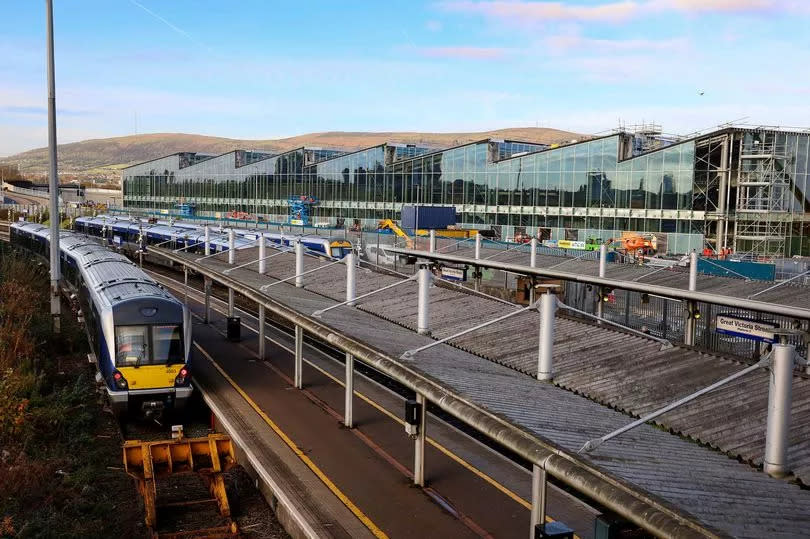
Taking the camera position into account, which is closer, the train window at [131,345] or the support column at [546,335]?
the support column at [546,335]

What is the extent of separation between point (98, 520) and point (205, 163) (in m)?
69.4

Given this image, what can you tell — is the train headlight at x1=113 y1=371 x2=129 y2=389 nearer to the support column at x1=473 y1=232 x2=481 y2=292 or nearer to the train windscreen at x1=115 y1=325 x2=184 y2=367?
the train windscreen at x1=115 y1=325 x2=184 y2=367

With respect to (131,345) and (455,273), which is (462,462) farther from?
(455,273)

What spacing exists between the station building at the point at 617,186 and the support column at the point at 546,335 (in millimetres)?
31970

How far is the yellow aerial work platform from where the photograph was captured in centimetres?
1252

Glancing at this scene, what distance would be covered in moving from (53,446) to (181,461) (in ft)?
10.7

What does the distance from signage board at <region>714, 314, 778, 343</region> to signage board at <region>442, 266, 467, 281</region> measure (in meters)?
10.2

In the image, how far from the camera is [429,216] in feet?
152

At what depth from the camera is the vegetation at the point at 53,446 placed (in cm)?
1158

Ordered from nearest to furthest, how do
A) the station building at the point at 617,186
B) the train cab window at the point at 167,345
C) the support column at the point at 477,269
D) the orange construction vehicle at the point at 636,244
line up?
the train cab window at the point at 167,345 → the support column at the point at 477,269 → the orange construction vehicle at the point at 636,244 → the station building at the point at 617,186

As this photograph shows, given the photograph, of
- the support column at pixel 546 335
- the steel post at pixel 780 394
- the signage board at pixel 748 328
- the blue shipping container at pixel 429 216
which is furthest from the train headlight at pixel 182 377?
the blue shipping container at pixel 429 216

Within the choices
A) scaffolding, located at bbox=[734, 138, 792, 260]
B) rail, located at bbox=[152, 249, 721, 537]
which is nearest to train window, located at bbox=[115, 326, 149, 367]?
rail, located at bbox=[152, 249, 721, 537]

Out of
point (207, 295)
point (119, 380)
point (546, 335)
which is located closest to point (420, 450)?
point (546, 335)

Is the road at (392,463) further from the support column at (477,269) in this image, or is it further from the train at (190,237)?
the train at (190,237)
